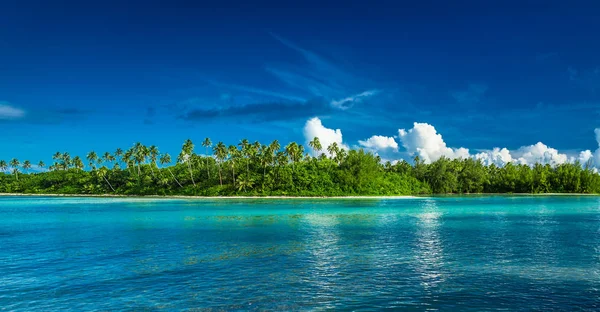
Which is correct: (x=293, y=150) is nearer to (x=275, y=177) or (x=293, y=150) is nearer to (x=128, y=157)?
(x=275, y=177)

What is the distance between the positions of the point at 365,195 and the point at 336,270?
447ft

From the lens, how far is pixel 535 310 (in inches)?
686

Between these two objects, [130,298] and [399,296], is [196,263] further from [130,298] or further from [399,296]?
[399,296]

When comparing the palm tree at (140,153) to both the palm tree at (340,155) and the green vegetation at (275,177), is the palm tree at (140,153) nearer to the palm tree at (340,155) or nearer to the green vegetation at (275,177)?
the green vegetation at (275,177)

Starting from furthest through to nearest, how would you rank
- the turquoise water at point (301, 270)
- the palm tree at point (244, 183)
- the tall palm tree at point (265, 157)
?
1. the tall palm tree at point (265, 157)
2. the palm tree at point (244, 183)
3. the turquoise water at point (301, 270)

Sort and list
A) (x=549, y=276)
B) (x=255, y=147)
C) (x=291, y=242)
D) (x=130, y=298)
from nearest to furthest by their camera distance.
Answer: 1. (x=130, y=298)
2. (x=549, y=276)
3. (x=291, y=242)
4. (x=255, y=147)

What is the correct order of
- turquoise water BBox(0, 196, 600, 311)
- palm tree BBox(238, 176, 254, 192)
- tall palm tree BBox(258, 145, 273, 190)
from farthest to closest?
tall palm tree BBox(258, 145, 273, 190) → palm tree BBox(238, 176, 254, 192) → turquoise water BBox(0, 196, 600, 311)

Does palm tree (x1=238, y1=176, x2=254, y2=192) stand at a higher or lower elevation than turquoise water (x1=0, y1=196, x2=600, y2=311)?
higher

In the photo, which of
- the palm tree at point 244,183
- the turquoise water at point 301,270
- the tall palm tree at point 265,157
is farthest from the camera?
the tall palm tree at point 265,157

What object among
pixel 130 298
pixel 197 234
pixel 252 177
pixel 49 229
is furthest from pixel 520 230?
pixel 252 177

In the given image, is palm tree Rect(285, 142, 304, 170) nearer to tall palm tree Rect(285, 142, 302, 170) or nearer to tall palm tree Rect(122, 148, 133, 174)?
tall palm tree Rect(285, 142, 302, 170)

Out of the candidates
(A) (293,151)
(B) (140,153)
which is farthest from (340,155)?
(B) (140,153)

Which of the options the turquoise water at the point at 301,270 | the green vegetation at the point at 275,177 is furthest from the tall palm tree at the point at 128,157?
the turquoise water at the point at 301,270

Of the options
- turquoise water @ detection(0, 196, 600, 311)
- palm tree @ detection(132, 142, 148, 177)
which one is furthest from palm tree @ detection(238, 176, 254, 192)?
turquoise water @ detection(0, 196, 600, 311)
